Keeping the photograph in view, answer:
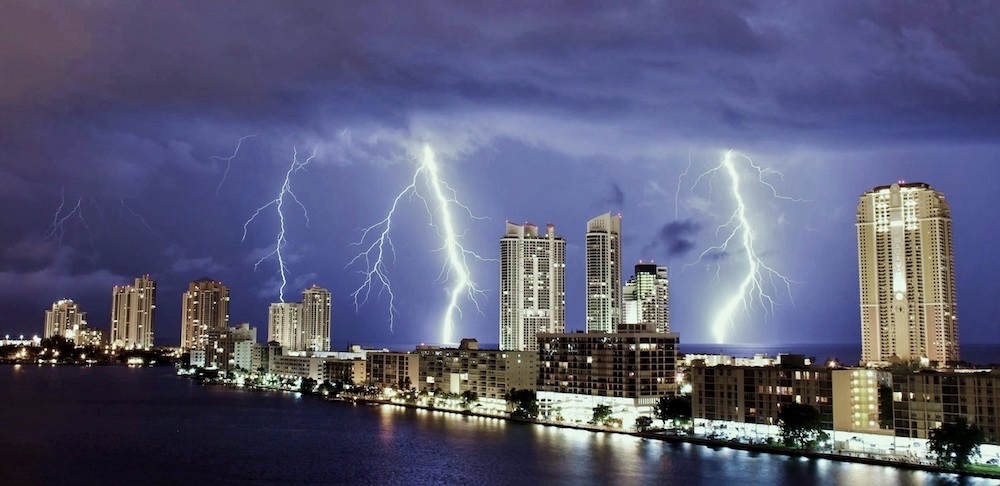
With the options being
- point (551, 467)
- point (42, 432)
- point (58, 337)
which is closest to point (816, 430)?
point (551, 467)

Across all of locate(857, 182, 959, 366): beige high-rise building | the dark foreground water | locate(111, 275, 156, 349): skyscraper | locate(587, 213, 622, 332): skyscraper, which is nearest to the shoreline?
the dark foreground water

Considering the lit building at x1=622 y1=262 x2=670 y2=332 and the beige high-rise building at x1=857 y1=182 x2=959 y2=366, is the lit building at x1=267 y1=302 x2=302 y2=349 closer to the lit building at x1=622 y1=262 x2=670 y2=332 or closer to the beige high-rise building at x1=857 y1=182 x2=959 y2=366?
the lit building at x1=622 y1=262 x2=670 y2=332

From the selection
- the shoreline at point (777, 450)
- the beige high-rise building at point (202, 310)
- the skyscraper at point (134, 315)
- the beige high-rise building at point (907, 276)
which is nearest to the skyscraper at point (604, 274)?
the beige high-rise building at point (907, 276)

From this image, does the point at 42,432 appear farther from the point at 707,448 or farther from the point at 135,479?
the point at 707,448

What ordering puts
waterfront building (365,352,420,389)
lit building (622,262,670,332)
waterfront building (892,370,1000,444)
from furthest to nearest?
1. lit building (622,262,670,332)
2. waterfront building (365,352,420,389)
3. waterfront building (892,370,1000,444)

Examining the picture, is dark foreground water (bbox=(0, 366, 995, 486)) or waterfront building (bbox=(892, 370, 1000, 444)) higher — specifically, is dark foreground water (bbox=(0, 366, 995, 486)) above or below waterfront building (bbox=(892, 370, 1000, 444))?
below

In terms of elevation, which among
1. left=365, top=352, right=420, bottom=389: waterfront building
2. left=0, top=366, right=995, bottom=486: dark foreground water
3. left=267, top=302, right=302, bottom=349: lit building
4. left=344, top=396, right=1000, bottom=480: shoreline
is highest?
left=267, top=302, right=302, bottom=349: lit building
